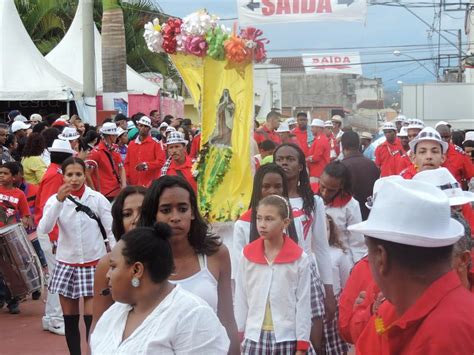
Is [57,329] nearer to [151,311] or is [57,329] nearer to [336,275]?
[336,275]

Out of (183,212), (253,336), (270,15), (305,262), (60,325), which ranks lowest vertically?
(60,325)

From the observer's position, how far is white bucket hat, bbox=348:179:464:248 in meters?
2.86

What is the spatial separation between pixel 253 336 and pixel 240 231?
32.2 inches

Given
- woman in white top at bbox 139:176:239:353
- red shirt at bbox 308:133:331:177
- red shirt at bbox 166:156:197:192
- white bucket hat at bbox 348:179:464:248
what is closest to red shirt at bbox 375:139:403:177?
red shirt at bbox 308:133:331:177

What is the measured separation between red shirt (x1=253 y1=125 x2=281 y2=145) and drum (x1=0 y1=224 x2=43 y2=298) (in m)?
6.37

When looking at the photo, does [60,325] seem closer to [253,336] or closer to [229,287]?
[253,336]

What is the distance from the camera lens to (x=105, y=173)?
1259 cm

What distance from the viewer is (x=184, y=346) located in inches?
141

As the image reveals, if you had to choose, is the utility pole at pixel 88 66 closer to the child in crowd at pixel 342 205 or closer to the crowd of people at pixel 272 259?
the crowd of people at pixel 272 259

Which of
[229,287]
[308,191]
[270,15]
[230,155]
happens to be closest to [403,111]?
[270,15]

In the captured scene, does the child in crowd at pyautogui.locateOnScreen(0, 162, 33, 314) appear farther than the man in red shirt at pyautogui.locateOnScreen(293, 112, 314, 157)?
No

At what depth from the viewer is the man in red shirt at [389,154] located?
1286 cm

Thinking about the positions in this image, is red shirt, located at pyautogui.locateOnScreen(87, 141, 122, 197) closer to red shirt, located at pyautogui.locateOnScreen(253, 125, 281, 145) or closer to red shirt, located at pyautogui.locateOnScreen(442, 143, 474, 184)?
red shirt, located at pyautogui.locateOnScreen(253, 125, 281, 145)

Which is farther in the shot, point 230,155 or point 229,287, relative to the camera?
point 230,155
